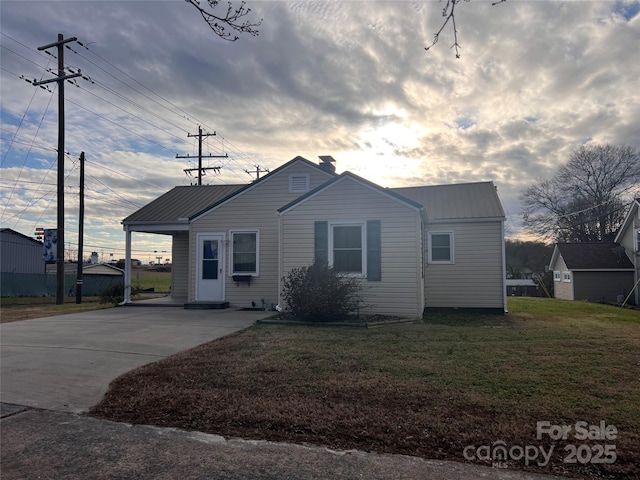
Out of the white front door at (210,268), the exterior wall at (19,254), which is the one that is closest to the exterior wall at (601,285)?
the white front door at (210,268)

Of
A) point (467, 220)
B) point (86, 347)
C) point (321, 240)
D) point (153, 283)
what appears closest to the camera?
point (86, 347)

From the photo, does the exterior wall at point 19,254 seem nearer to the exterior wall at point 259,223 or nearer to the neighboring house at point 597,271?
the exterior wall at point 259,223

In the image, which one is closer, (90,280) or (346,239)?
(346,239)

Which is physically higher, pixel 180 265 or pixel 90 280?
pixel 180 265

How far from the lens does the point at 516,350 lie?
7070 mm

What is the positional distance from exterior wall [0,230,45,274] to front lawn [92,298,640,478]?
37976mm

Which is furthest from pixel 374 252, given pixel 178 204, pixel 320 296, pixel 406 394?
pixel 178 204

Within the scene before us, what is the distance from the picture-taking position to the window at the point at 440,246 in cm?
1404

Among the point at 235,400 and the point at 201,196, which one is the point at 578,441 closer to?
the point at 235,400

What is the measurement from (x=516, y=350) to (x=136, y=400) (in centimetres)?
573

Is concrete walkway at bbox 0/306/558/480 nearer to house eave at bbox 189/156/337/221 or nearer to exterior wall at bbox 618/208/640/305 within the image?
house eave at bbox 189/156/337/221

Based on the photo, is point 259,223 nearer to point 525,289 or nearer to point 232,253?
point 232,253

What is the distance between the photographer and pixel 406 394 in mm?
4793

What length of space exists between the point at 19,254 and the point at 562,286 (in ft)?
151
